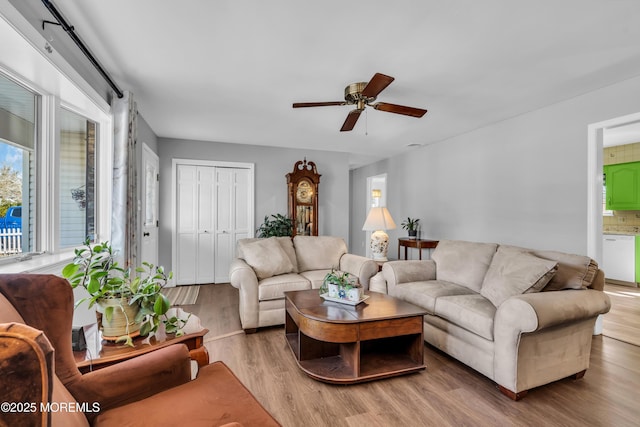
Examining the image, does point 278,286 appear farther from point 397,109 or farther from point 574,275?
point 574,275

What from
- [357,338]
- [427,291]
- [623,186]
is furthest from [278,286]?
[623,186]

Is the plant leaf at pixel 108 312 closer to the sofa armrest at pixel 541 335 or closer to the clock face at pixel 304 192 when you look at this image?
the sofa armrest at pixel 541 335

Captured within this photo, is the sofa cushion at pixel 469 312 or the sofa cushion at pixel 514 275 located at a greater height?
the sofa cushion at pixel 514 275

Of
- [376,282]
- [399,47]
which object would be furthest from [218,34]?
[376,282]

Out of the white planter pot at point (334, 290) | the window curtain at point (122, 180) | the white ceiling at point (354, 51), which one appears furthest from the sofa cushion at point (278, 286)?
the white ceiling at point (354, 51)

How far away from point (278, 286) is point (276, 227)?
7.11ft

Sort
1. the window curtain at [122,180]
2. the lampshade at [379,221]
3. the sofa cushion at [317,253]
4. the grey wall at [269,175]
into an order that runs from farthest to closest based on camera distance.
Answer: the grey wall at [269,175], the lampshade at [379,221], the sofa cushion at [317,253], the window curtain at [122,180]

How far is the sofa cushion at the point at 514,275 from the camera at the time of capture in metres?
2.16

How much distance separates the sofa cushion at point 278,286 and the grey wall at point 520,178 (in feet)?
8.73

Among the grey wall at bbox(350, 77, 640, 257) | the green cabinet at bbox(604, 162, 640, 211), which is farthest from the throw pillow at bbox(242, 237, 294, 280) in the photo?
the green cabinet at bbox(604, 162, 640, 211)

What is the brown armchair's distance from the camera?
0.95m

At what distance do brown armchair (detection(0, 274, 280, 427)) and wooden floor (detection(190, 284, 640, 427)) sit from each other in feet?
2.52

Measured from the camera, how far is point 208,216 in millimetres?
5148

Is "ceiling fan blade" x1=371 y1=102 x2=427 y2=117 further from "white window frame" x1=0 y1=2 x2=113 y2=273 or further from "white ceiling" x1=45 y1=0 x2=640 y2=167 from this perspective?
"white window frame" x1=0 y1=2 x2=113 y2=273
